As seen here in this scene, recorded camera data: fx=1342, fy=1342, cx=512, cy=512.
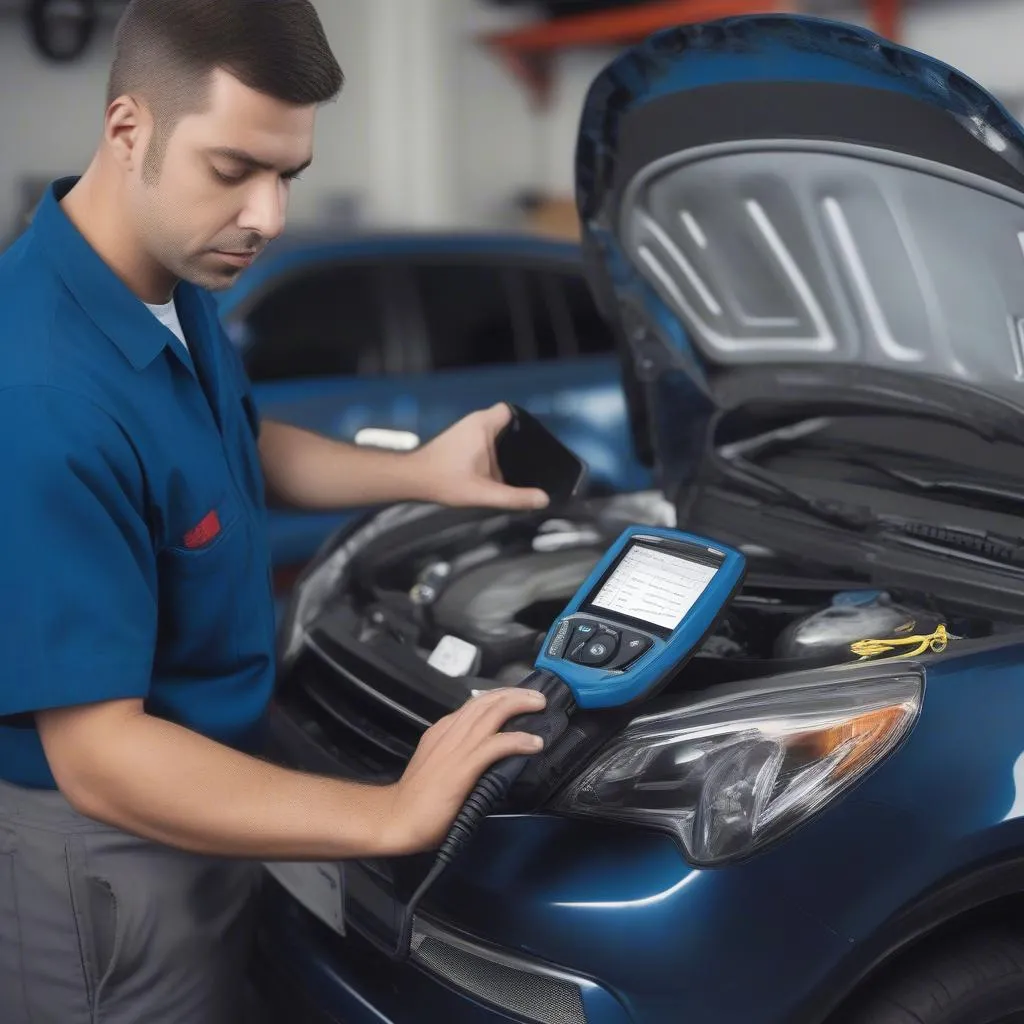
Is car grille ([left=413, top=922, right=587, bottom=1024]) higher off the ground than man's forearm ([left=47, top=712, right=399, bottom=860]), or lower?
lower

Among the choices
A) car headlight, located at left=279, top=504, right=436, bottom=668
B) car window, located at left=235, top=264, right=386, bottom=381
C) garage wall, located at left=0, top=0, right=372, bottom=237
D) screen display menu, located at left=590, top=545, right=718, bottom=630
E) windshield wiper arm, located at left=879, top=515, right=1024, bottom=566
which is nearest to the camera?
screen display menu, located at left=590, top=545, right=718, bottom=630

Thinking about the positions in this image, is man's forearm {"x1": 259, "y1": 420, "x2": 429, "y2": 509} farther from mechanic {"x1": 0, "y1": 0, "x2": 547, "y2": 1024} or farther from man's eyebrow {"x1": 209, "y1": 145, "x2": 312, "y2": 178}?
man's eyebrow {"x1": 209, "y1": 145, "x2": 312, "y2": 178}

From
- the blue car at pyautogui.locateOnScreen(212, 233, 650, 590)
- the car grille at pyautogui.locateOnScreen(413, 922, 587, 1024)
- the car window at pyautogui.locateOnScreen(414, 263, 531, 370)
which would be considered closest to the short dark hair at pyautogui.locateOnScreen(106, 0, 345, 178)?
the car grille at pyautogui.locateOnScreen(413, 922, 587, 1024)

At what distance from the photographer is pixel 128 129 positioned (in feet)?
4.27

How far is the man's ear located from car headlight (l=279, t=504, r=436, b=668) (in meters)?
0.88

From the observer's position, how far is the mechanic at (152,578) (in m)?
1.24

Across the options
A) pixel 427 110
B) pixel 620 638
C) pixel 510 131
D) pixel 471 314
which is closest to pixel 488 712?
pixel 620 638

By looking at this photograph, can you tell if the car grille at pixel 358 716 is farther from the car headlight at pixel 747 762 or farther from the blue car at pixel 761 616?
the car headlight at pixel 747 762

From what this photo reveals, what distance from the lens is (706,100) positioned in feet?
6.11

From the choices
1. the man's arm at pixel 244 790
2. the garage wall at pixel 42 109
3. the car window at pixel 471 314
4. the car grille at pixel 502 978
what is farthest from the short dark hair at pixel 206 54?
the garage wall at pixel 42 109

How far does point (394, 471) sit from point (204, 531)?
492 mm

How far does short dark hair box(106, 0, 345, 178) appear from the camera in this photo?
127 cm

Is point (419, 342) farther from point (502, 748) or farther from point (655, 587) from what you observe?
point (502, 748)

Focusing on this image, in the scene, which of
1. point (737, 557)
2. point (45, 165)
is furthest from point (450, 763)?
point (45, 165)
